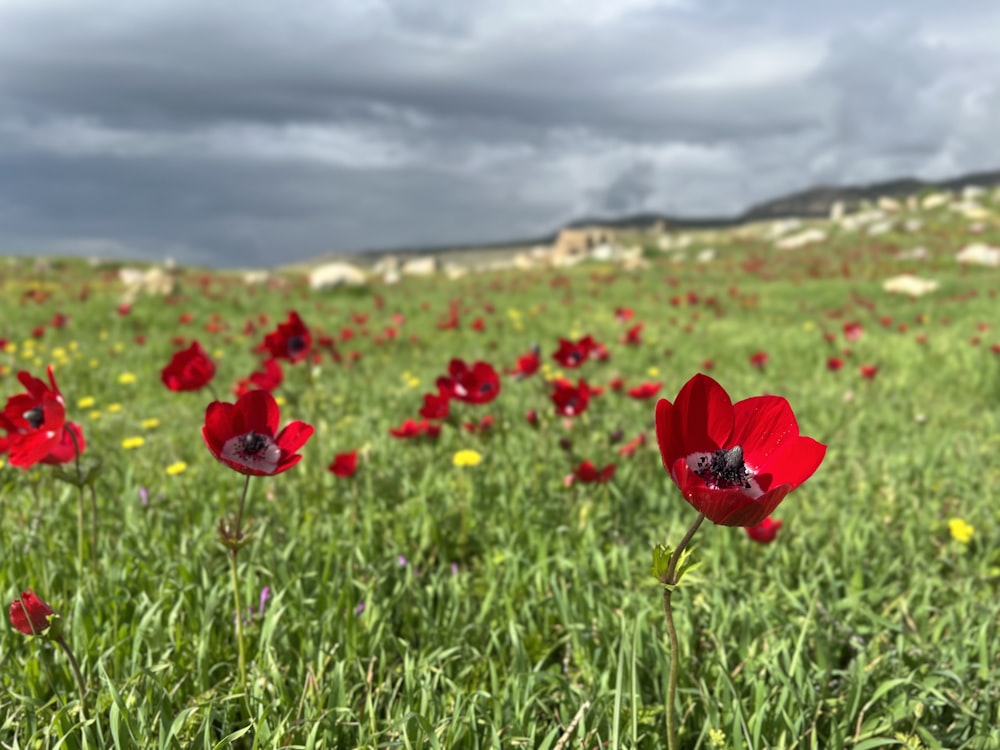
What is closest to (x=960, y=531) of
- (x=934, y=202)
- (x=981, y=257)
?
(x=981, y=257)

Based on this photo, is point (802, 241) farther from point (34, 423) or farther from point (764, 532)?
point (34, 423)

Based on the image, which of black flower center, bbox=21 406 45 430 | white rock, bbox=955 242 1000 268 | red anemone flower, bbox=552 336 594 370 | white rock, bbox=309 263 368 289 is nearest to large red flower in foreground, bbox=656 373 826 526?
black flower center, bbox=21 406 45 430

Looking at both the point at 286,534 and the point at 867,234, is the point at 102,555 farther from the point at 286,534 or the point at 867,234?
the point at 867,234

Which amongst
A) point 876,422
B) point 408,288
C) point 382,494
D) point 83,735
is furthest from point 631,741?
point 408,288

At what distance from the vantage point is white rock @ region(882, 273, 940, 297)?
504 inches

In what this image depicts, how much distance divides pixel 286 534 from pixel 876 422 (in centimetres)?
434

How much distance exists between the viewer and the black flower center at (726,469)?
3.50 ft

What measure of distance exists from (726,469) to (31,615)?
138 centimetres

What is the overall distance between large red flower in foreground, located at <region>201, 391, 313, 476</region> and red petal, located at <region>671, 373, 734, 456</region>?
0.81m

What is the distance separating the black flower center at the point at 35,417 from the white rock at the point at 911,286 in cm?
1445

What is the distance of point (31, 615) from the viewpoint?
1310 millimetres

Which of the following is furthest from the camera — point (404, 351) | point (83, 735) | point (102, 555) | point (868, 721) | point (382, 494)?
point (404, 351)

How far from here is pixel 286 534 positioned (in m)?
2.69

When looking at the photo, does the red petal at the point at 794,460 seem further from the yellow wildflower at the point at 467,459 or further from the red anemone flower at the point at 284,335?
the red anemone flower at the point at 284,335
